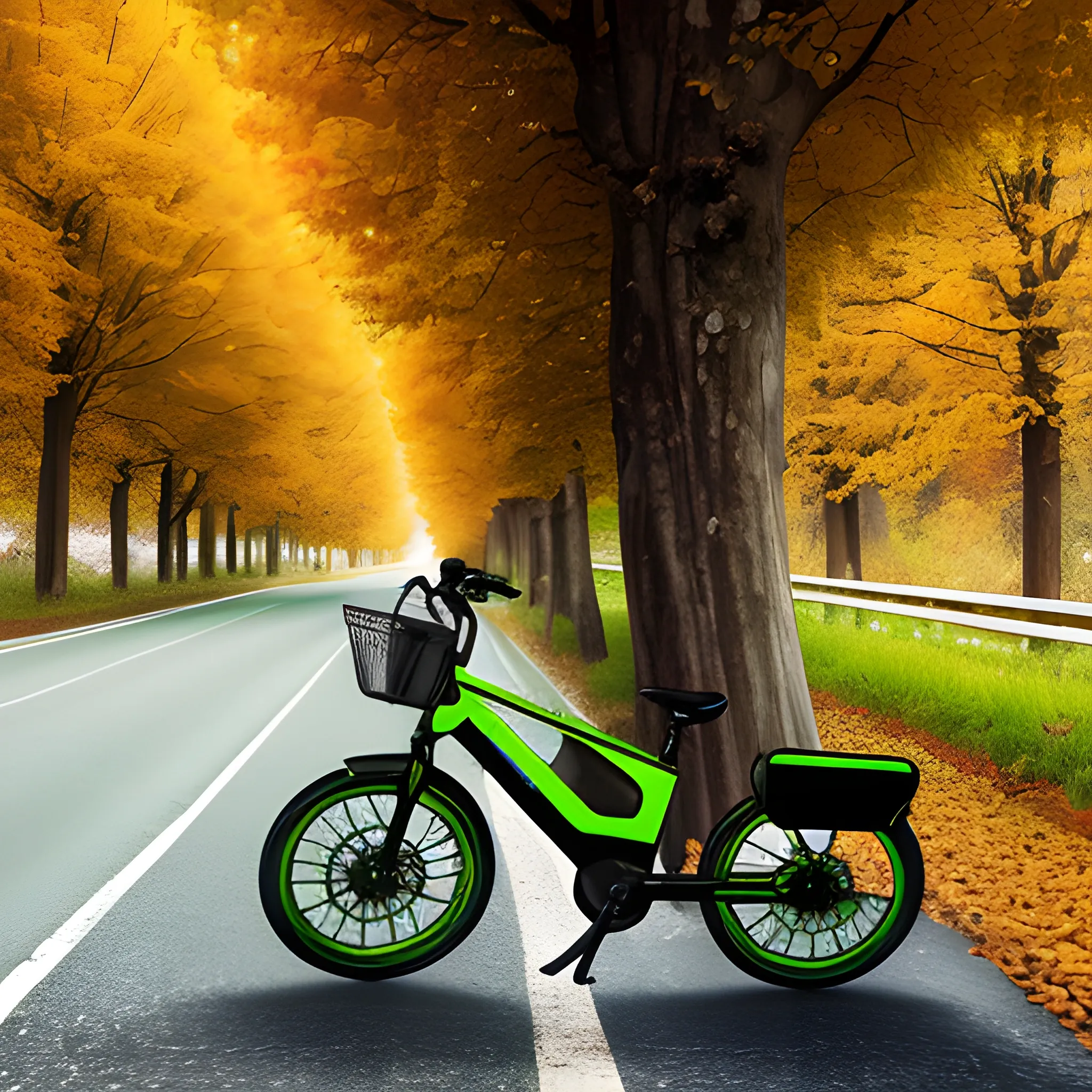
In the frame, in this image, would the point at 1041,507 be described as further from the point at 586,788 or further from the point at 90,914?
the point at 90,914

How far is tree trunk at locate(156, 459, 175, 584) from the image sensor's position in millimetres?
37500

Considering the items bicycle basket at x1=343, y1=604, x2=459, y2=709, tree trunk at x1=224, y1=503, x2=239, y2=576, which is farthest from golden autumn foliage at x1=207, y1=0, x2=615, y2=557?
tree trunk at x1=224, y1=503, x2=239, y2=576

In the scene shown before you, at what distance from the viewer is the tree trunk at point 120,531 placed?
35.4m

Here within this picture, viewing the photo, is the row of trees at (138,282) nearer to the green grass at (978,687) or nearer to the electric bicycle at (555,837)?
the green grass at (978,687)

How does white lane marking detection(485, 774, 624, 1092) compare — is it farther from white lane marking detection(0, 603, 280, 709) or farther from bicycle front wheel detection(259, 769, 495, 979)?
white lane marking detection(0, 603, 280, 709)

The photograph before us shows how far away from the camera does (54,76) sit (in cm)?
2123

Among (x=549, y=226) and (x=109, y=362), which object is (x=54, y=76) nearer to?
(x=109, y=362)

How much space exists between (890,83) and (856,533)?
19.4m

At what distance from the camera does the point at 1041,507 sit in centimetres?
1753

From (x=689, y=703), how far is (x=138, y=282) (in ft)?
82.3

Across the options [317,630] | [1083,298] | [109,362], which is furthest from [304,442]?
[1083,298]

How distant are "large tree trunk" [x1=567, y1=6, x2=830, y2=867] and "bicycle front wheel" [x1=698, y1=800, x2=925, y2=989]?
143cm

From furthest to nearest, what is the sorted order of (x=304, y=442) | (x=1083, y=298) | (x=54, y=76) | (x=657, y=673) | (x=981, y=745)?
(x=304, y=442) < (x=54, y=76) < (x=1083, y=298) < (x=981, y=745) < (x=657, y=673)

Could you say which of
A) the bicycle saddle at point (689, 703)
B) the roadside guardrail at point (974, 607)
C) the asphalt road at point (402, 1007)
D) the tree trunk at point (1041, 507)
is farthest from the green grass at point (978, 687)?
the tree trunk at point (1041, 507)
